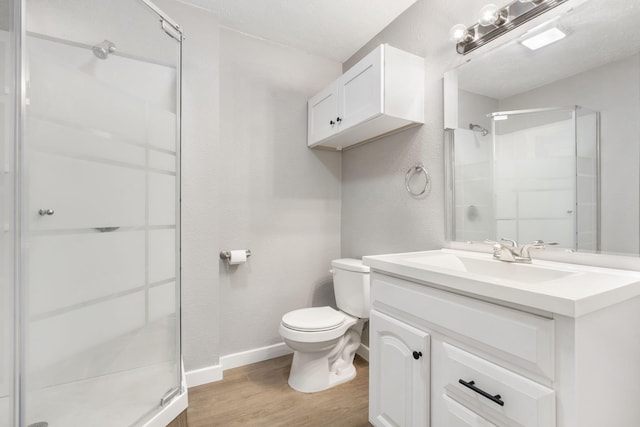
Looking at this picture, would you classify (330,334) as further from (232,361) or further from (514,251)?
(514,251)

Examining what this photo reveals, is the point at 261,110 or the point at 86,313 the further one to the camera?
the point at 261,110

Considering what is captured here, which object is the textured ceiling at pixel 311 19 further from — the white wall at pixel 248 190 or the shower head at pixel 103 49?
the shower head at pixel 103 49

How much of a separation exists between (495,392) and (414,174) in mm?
1255

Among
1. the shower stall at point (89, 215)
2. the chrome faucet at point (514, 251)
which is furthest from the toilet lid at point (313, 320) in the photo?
the chrome faucet at point (514, 251)

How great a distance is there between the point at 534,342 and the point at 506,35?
135cm

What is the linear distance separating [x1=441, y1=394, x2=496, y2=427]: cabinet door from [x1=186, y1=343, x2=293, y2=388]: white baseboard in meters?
1.51

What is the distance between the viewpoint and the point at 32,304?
3.46 feet

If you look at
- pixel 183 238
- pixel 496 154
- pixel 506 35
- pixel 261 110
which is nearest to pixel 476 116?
pixel 496 154

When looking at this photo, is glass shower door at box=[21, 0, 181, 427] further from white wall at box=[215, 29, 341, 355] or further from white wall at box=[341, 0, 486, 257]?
white wall at box=[341, 0, 486, 257]

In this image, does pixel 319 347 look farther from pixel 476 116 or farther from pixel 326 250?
pixel 476 116

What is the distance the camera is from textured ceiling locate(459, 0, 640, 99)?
40.6 inches

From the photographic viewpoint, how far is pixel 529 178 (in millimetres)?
1298

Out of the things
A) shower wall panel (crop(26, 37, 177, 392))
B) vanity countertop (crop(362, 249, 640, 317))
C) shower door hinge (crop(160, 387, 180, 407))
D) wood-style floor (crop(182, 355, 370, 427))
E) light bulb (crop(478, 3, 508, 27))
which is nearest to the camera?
vanity countertop (crop(362, 249, 640, 317))

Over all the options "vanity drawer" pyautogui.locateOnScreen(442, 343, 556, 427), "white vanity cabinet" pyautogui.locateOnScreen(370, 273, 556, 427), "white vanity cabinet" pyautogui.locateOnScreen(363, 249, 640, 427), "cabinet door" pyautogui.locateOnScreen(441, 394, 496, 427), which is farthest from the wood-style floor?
"vanity drawer" pyautogui.locateOnScreen(442, 343, 556, 427)
